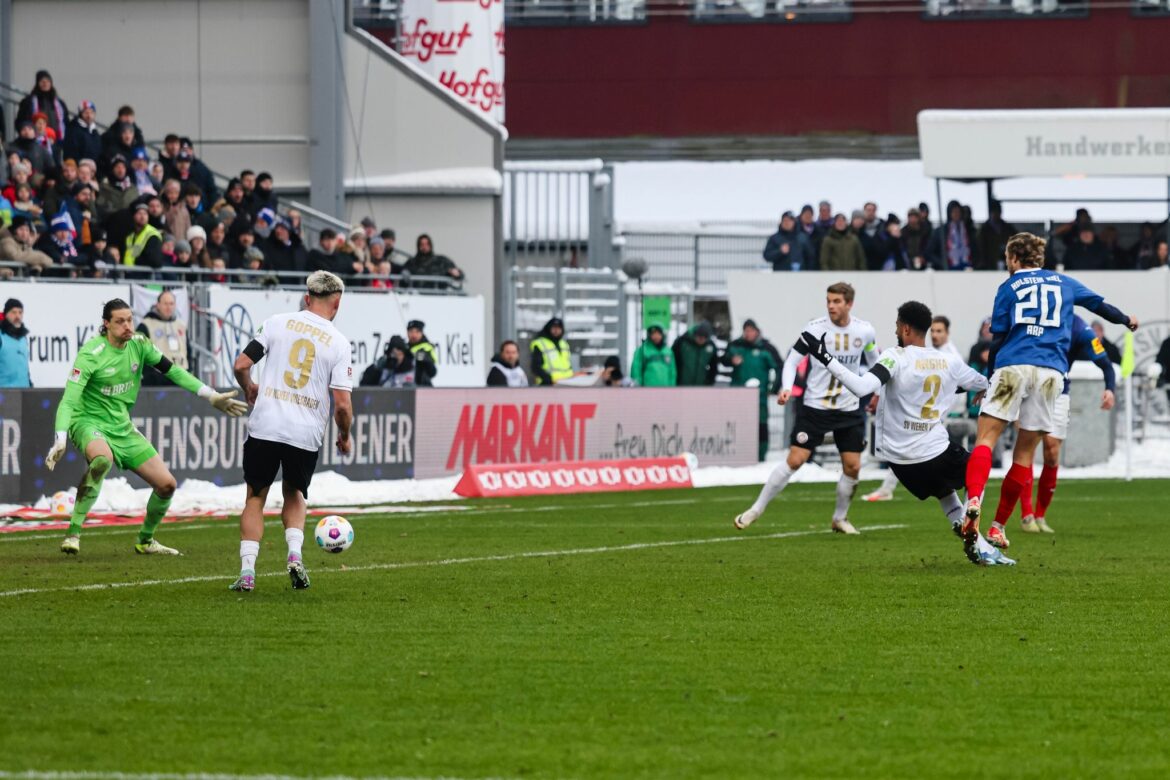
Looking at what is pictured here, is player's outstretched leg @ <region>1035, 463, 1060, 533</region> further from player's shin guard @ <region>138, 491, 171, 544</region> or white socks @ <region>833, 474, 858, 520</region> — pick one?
player's shin guard @ <region>138, 491, 171, 544</region>

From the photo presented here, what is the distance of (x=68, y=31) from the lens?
3325 centimetres

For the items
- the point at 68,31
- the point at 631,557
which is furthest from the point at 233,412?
the point at 68,31

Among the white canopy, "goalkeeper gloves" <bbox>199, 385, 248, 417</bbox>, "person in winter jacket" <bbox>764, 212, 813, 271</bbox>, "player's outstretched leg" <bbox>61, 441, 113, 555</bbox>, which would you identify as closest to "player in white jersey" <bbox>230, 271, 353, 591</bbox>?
"goalkeeper gloves" <bbox>199, 385, 248, 417</bbox>

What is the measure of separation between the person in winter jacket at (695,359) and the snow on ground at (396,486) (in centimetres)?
155

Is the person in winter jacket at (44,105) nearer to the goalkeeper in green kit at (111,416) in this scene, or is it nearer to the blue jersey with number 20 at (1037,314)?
the goalkeeper in green kit at (111,416)

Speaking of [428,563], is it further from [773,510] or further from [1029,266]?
[773,510]

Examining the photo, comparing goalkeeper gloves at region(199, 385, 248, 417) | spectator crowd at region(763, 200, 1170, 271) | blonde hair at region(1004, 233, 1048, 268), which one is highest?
spectator crowd at region(763, 200, 1170, 271)

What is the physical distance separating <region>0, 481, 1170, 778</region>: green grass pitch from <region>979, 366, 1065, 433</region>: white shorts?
1.06 m

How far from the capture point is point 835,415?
16.4 meters

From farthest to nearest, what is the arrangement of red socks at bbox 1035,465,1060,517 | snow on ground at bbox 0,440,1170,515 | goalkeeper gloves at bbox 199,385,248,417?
1. snow on ground at bbox 0,440,1170,515
2. red socks at bbox 1035,465,1060,517
3. goalkeeper gloves at bbox 199,385,248,417

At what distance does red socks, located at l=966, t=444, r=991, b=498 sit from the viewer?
12570mm

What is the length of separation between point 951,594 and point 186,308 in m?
14.1

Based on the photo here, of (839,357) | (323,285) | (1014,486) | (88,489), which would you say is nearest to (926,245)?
(839,357)

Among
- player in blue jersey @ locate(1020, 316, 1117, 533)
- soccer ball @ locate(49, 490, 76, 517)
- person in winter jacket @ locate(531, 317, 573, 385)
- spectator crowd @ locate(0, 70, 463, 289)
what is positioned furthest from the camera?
person in winter jacket @ locate(531, 317, 573, 385)
